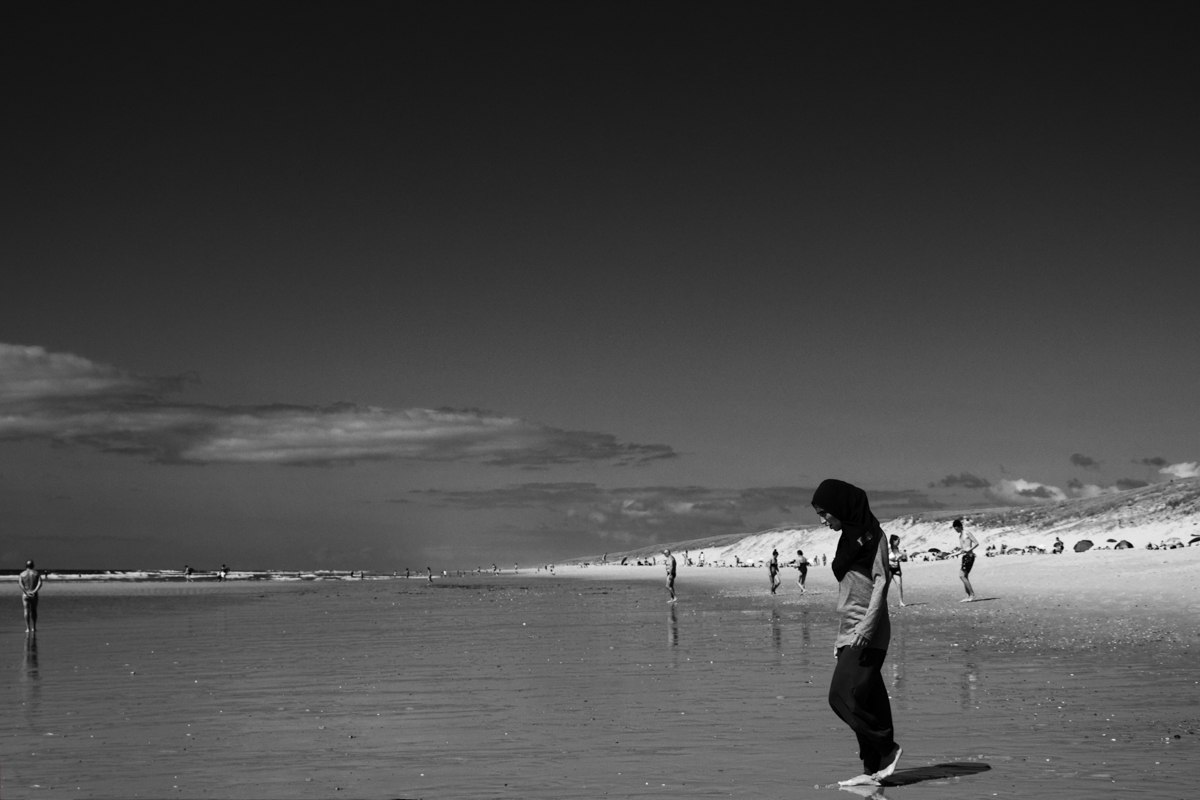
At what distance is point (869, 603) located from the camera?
366 inches

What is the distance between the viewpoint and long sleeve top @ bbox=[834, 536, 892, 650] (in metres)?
9.24

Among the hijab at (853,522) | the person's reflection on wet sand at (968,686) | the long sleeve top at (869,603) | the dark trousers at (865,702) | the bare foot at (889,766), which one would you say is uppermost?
the hijab at (853,522)

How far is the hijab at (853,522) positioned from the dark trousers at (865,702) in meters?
0.72

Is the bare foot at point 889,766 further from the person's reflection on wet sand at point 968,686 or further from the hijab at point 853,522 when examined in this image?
the person's reflection on wet sand at point 968,686

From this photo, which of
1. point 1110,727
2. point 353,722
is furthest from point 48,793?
point 1110,727

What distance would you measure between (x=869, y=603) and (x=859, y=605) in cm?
12

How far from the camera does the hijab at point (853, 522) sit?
933 cm

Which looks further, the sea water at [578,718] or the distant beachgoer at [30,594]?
the distant beachgoer at [30,594]

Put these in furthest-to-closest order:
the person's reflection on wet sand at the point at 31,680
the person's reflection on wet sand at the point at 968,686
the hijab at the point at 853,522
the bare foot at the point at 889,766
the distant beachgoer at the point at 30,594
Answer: the distant beachgoer at the point at 30,594 → the person's reflection on wet sand at the point at 31,680 → the person's reflection on wet sand at the point at 968,686 → the hijab at the point at 853,522 → the bare foot at the point at 889,766

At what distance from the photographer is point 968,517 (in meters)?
94.7

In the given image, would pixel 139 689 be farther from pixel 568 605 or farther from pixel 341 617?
pixel 568 605

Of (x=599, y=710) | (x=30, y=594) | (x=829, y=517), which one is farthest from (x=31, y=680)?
(x=829, y=517)

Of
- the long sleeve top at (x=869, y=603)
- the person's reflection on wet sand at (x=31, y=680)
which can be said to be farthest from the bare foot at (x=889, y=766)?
the person's reflection on wet sand at (x=31, y=680)

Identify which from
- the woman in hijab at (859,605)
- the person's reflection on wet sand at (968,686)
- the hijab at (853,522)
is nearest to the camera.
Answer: the woman in hijab at (859,605)
